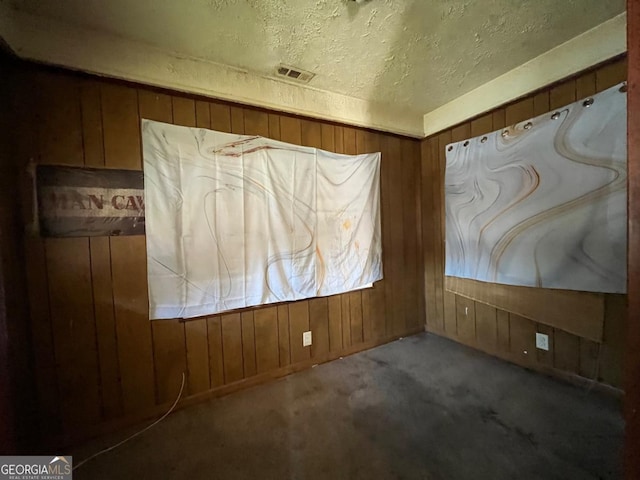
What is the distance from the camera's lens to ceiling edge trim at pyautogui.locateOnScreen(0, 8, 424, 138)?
125cm

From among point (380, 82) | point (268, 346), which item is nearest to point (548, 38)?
point (380, 82)

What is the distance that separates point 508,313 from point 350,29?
224 cm

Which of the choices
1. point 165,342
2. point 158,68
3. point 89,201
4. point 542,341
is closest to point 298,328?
point 165,342

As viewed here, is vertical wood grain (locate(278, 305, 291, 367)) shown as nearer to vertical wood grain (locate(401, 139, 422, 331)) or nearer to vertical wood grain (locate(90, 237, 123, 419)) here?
vertical wood grain (locate(90, 237, 123, 419))

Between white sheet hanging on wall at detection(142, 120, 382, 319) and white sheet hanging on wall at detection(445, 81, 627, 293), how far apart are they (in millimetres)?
817

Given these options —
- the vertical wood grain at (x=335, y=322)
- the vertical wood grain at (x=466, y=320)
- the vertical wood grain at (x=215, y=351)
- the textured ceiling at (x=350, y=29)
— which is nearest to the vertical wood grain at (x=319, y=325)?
the vertical wood grain at (x=335, y=322)

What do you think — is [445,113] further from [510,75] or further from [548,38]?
[548,38]

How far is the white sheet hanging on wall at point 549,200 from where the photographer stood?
142 centimetres

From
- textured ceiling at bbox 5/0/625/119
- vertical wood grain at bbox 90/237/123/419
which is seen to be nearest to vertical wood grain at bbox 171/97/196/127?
textured ceiling at bbox 5/0/625/119

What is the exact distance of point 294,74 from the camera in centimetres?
179

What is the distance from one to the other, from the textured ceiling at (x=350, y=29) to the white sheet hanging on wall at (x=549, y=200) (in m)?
0.52

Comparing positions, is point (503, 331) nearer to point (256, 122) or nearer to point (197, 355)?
point (197, 355)

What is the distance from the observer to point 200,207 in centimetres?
162

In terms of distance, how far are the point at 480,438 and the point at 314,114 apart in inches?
88.5
